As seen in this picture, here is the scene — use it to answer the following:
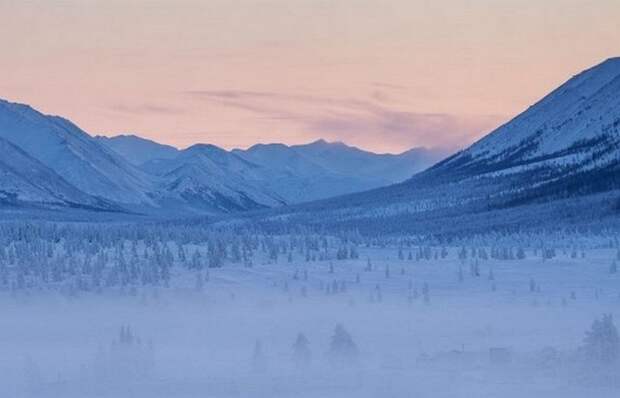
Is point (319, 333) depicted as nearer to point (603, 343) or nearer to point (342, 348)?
point (342, 348)

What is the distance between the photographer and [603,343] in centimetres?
1680

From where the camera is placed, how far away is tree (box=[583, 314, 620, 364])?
54.6 ft

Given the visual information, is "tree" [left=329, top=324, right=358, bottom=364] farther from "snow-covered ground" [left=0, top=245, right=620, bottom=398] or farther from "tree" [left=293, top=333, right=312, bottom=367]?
"tree" [left=293, top=333, right=312, bottom=367]

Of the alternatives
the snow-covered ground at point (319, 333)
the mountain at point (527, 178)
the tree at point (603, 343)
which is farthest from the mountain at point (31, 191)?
the tree at point (603, 343)

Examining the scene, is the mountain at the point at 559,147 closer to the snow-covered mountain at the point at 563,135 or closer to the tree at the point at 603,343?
the snow-covered mountain at the point at 563,135

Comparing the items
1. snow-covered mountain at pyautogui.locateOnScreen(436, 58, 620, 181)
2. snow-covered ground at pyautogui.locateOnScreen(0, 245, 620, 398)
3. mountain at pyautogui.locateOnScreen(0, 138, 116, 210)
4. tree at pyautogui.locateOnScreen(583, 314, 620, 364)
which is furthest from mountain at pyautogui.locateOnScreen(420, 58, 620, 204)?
mountain at pyautogui.locateOnScreen(0, 138, 116, 210)

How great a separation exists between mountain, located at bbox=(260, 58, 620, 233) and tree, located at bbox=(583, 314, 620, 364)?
45.4 m

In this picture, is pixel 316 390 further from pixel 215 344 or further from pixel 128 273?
pixel 128 273

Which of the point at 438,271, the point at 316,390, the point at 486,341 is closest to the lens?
the point at 316,390

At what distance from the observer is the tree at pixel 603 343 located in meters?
16.7

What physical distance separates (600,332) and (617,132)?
8242 cm

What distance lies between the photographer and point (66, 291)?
79.5 feet

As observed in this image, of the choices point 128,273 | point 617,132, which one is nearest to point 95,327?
point 128,273

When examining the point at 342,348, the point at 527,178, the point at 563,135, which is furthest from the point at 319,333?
the point at 563,135
